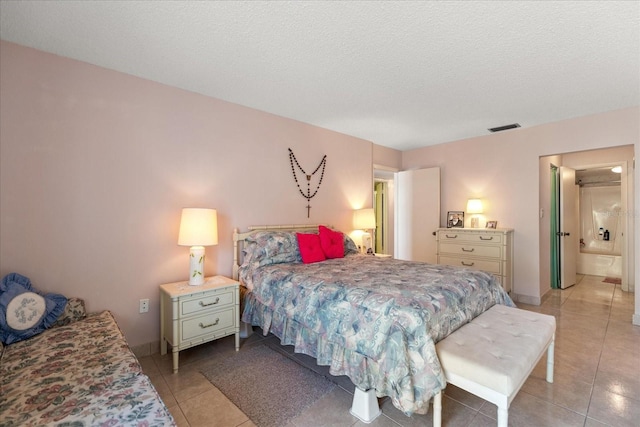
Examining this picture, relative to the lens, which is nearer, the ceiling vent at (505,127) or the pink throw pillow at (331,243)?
the pink throw pillow at (331,243)

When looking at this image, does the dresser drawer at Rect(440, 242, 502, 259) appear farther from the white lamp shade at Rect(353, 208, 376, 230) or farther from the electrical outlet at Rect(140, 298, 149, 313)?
the electrical outlet at Rect(140, 298, 149, 313)

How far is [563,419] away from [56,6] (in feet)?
12.6

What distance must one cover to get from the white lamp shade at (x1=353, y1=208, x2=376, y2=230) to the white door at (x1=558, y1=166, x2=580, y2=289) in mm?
3084

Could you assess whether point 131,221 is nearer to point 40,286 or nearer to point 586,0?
point 40,286

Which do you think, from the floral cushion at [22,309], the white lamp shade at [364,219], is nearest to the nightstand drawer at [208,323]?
the floral cushion at [22,309]

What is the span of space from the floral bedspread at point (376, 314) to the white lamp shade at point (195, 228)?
0.58 m

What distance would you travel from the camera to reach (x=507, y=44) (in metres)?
2.03

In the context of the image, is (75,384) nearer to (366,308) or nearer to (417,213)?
(366,308)

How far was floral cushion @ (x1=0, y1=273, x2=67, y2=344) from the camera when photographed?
5.61 ft

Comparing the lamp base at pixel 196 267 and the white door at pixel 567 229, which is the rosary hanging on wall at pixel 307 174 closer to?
the lamp base at pixel 196 267

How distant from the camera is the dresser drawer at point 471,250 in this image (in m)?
3.89

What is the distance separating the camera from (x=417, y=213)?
5.08 m

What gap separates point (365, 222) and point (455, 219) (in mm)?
1555

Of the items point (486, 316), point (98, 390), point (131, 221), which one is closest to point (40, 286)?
point (131, 221)
